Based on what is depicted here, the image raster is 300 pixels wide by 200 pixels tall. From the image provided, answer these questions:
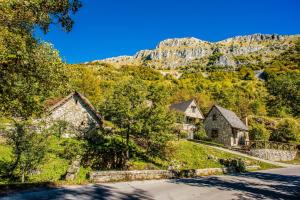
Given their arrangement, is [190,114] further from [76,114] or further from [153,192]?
[153,192]

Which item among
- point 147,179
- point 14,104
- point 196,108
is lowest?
point 147,179

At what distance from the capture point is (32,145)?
18750mm

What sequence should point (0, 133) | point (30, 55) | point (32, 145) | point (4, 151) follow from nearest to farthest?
point (30, 55) → point (32, 145) → point (4, 151) → point (0, 133)

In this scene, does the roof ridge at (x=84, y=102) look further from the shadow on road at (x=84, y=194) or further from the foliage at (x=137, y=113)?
the shadow on road at (x=84, y=194)

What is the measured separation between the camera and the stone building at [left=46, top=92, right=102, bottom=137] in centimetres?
3600

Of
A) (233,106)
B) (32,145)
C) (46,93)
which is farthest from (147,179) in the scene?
(233,106)

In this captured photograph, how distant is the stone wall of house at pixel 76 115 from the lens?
1427 inches

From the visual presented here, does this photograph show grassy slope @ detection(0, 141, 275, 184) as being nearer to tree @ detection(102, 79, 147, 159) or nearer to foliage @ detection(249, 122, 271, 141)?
tree @ detection(102, 79, 147, 159)

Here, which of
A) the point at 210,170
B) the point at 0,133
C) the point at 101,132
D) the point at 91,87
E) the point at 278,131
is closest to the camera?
the point at 210,170

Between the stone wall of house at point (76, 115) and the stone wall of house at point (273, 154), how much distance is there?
1006 inches

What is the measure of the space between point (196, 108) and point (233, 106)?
57.1 feet

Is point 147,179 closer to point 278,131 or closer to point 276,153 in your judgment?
point 276,153

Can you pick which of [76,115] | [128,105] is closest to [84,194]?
[128,105]

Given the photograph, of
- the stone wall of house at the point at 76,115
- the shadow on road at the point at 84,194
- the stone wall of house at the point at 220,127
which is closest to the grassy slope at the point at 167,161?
the shadow on road at the point at 84,194
